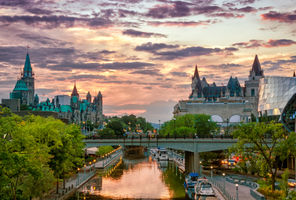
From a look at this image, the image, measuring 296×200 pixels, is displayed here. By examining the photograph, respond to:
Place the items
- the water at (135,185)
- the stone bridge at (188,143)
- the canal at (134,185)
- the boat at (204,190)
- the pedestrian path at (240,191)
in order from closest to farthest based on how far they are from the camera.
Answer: the pedestrian path at (240,191) < the boat at (204,190) < the canal at (134,185) < the water at (135,185) < the stone bridge at (188,143)

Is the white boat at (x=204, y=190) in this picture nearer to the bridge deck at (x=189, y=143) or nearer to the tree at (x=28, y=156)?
the tree at (x=28, y=156)

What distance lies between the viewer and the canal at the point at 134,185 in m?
65.7

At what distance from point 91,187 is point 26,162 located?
123 ft

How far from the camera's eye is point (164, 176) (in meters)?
92.1

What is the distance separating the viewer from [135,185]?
7825 centimetres

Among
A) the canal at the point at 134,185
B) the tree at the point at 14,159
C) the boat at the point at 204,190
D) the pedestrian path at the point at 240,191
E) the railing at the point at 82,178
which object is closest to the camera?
the tree at the point at 14,159

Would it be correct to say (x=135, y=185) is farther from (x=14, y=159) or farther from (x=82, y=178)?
(x=14, y=159)

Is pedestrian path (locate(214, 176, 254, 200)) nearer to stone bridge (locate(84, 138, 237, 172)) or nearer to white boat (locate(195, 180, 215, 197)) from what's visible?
white boat (locate(195, 180, 215, 197))

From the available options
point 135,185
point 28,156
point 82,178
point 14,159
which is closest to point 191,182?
point 135,185

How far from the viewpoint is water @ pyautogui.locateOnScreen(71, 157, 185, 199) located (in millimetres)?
66062

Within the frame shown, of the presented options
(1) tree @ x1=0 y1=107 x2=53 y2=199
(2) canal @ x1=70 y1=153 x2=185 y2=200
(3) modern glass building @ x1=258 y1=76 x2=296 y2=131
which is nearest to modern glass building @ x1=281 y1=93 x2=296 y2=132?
(3) modern glass building @ x1=258 y1=76 x2=296 y2=131

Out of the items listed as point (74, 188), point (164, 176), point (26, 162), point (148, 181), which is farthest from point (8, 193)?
point (164, 176)

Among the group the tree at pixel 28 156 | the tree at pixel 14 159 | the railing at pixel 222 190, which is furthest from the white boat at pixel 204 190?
the tree at pixel 14 159

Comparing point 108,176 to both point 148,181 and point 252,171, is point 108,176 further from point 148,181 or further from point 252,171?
point 252,171
